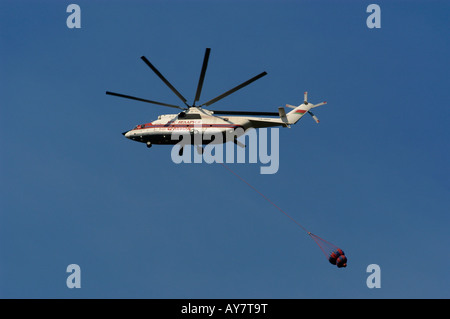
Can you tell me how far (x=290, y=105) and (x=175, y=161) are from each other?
9678 mm

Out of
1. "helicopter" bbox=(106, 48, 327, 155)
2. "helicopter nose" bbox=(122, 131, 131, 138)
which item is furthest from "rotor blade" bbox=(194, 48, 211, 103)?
"helicopter nose" bbox=(122, 131, 131, 138)

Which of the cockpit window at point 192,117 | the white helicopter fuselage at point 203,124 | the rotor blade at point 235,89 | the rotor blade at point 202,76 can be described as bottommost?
the white helicopter fuselage at point 203,124

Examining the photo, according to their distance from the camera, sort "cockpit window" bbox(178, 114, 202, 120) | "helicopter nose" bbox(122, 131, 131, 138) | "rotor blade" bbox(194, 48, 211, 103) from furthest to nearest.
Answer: "helicopter nose" bbox(122, 131, 131, 138), "cockpit window" bbox(178, 114, 202, 120), "rotor blade" bbox(194, 48, 211, 103)

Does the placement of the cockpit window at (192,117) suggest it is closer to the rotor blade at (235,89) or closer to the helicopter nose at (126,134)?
the rotor blade at (235,89)

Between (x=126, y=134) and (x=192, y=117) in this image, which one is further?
(x=126, y=134)

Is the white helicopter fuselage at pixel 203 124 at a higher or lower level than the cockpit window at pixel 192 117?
lower

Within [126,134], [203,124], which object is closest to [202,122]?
[203,124]

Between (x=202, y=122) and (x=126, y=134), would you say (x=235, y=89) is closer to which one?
(x=202, y=122)

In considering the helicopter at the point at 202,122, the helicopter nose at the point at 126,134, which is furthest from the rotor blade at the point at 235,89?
the helicopter nose at the point at 126,134

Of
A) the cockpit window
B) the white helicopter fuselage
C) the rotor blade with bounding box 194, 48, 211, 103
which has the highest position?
the rotor blade with bounding box 194, 48, 211, 103

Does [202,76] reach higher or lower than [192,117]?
higher

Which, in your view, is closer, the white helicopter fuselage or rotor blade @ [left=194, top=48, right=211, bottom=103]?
rotor blade @ [left=194, top=48, right=211, bottom=103]

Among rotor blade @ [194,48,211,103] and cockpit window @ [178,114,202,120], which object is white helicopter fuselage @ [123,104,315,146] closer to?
cockpit window @ [178,114,202,120]
